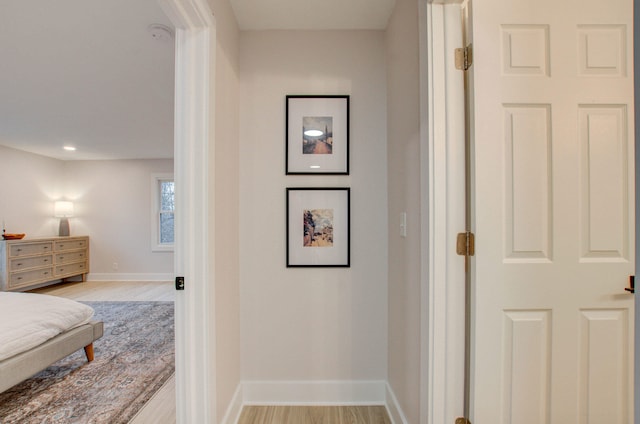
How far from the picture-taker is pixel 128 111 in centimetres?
355

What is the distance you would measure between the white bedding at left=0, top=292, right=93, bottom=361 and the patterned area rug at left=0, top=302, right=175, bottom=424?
0.38 m

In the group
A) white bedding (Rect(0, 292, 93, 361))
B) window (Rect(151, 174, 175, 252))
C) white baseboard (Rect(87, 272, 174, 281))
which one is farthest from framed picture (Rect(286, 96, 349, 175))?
white baseboard (Rect(87, 272, 174, 281))

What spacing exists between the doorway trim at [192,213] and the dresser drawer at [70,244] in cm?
577

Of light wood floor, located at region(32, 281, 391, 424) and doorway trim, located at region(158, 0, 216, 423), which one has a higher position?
doorway trim, located at region(158, 0, 216, 423)

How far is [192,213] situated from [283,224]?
0.73m

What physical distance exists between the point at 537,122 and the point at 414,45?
672mm

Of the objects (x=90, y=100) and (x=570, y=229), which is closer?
(x=570, y=229)

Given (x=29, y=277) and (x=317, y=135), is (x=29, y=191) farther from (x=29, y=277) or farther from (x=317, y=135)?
(x=317, y=135)

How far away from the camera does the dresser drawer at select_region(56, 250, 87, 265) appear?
216 inches

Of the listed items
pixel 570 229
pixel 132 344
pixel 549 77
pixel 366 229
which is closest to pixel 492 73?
pixel 549 77

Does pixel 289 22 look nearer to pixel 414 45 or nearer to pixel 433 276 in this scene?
pixel 414 45

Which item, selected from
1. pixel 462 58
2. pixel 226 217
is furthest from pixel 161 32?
pixel 462 58

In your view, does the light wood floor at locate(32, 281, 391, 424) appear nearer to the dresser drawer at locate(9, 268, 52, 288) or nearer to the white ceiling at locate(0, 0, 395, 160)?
the white ceiling at locate(0, 0, 395, 160)

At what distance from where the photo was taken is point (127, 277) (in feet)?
20.1
